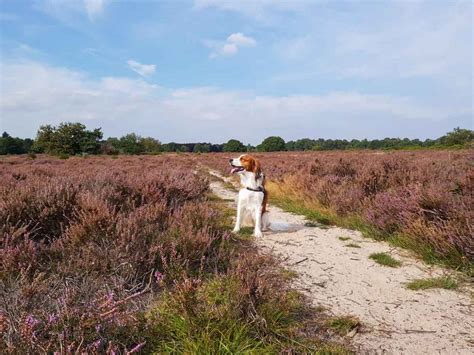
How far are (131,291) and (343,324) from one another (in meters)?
1.72

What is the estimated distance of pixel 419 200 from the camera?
4.62 m

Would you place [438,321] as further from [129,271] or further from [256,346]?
[129,271]

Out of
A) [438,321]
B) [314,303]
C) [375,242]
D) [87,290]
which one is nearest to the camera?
[87,290]

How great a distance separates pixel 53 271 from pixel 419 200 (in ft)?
15.2

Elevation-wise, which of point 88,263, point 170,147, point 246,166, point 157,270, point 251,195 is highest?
point 170,147

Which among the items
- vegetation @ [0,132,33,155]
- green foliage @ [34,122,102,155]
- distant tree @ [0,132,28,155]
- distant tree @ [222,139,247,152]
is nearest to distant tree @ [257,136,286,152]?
distant tree @ [222,139,247,152]

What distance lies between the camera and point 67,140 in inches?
2094

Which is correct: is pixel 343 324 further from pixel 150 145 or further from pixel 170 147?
pixel 170 147

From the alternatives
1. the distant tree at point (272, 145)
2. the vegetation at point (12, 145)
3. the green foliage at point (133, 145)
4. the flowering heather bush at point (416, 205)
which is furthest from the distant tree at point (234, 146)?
the flowering heather bush at point (416, 205)

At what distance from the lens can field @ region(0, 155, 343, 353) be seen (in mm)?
1802

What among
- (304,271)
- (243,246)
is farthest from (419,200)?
(243,246)

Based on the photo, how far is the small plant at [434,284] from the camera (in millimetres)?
3330

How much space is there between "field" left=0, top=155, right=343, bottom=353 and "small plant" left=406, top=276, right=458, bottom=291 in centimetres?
136

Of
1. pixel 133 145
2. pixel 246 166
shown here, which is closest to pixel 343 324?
pixel 246 166
